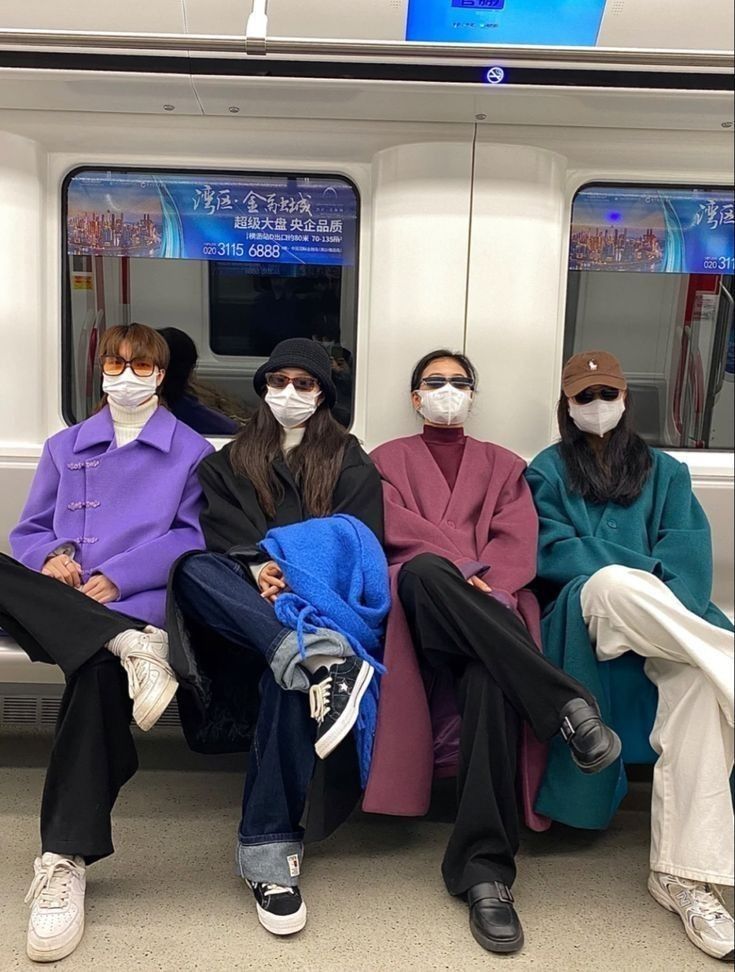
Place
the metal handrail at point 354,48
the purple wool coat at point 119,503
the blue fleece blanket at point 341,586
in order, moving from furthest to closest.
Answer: the purple wool coat at point 119,503, the metal handrail at point 354,48, the blue fleece blanket at point 341,586

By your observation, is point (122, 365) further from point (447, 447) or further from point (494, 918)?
point (494, 918)

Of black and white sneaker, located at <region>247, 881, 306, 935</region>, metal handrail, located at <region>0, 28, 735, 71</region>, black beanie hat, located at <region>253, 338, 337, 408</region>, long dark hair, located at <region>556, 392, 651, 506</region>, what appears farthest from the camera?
long dark hair, located at <region>556, 392, 651, 506</region>

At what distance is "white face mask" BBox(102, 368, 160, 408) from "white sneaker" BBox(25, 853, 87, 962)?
1.52m

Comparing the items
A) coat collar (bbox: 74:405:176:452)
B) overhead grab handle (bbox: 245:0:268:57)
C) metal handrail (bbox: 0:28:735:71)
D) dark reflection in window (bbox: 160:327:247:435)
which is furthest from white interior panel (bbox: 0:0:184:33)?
coat collar (bbox: 74:405:176:452)

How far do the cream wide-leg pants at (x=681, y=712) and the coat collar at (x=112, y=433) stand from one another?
159 cm

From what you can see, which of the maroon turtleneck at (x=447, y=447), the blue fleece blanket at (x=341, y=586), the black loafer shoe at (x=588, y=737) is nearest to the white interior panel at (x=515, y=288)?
the maroon turtleneck at (x=447, y=447)

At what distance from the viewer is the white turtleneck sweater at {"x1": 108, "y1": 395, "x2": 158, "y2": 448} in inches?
125

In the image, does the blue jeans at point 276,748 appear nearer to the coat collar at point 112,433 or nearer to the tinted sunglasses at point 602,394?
the coat collar at point 112,433

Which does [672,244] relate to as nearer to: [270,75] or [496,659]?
[270,75]

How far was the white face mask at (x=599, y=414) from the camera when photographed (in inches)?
125

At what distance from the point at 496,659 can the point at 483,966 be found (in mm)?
786

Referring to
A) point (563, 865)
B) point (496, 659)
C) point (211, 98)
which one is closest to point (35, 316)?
point (211, 98)

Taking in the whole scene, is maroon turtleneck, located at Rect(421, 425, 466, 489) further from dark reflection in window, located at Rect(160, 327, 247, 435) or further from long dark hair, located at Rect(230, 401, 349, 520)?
dark reflection in window, located at Rect(160, 327, 247, 435)

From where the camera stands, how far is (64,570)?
9.59 ft
